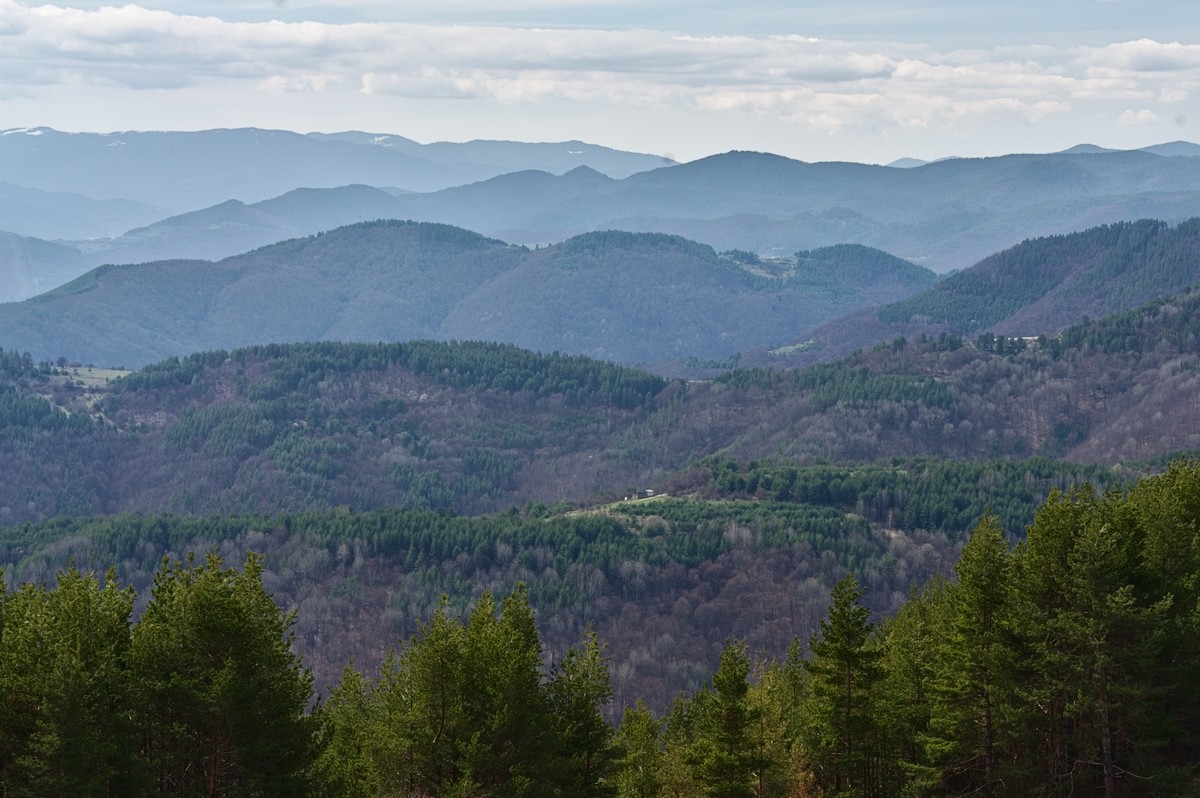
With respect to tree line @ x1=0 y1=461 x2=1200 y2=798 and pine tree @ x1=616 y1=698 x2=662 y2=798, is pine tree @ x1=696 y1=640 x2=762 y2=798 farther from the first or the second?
pine tree @ x1=616 y1=698 x2=662 y2=798

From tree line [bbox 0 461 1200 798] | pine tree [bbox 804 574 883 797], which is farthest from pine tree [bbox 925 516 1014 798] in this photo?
pine tree [bbox 804 574 883 797]

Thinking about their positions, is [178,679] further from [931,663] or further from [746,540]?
[746,540]

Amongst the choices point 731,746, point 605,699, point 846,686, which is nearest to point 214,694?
point 605,699

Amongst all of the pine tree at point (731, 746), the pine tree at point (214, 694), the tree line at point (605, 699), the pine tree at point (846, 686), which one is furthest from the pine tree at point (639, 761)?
the pine tree at point (214, 694)

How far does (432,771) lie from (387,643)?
106085 mm

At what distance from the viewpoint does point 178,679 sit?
41.9 m

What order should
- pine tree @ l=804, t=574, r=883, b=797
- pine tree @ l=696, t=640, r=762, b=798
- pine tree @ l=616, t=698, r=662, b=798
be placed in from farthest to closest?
pine tree @ l=616, t=698, r=662, b=798 < pine tree @ l=804, t=574, r=883, b=797 < pine tree @ l=696, t=640, r=762, b=798

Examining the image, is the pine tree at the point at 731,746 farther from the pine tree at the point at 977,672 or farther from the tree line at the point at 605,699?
the pine tree at the point at 977,672

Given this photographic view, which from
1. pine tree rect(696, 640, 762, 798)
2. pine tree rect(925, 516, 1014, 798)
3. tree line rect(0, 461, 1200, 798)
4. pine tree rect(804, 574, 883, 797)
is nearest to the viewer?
tree line rect(0, 461, 1200, 798)

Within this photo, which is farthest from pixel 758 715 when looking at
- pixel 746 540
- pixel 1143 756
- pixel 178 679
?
pixel 746 540

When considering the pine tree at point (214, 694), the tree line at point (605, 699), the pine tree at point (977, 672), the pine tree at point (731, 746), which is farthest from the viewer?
the pine tree at point (731, 746)

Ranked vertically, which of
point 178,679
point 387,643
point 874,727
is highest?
point 178,679

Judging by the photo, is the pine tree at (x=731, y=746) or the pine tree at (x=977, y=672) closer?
the pine tree at (x=977, y=672)

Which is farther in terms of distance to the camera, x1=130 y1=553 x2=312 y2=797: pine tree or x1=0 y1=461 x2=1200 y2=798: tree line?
x1=130 y1=553 x2=312 y2=797: pine tree
